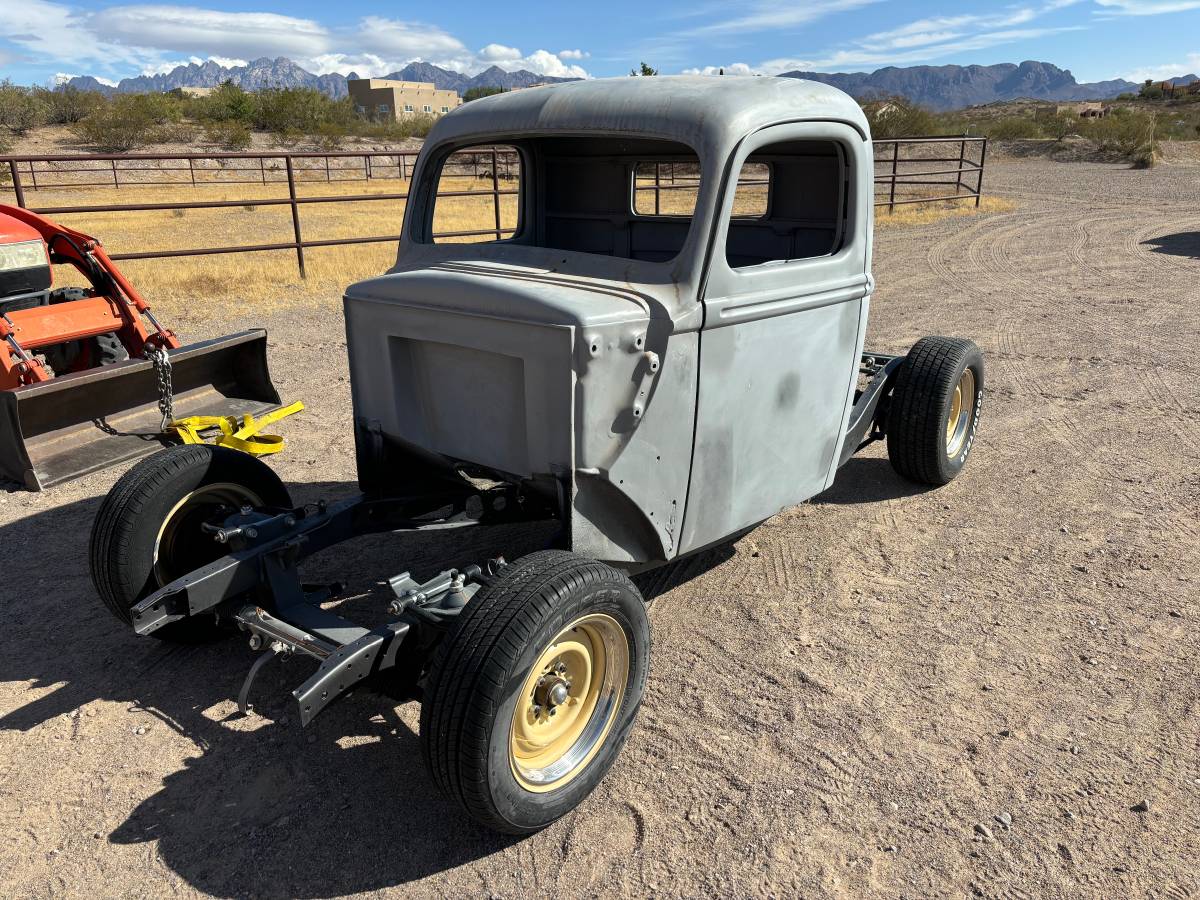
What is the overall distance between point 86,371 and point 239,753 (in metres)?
3.37

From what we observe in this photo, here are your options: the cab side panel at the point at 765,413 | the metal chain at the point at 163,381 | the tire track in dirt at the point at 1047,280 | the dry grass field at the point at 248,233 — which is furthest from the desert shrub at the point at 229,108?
the cab side panel at the point at 765,413

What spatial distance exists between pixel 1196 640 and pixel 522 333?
297cm

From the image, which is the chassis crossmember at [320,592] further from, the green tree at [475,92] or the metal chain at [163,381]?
the metal chain at [163,381]

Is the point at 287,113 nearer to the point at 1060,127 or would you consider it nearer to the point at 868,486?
the point at 1060,127

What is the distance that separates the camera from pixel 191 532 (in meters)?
3.55

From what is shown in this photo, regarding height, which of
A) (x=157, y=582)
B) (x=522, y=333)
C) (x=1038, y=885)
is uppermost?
(x=522, y=333)

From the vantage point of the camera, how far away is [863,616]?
3869 millimetres

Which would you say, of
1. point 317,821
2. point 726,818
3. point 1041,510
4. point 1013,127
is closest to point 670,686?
point 726,818

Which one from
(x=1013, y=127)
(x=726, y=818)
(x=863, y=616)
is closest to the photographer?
(x=726, y=818)

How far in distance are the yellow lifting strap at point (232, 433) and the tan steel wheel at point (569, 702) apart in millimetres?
3420

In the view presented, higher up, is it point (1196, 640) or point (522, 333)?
point (522, 333)

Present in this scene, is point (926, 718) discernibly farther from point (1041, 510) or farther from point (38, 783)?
point (38, 783)

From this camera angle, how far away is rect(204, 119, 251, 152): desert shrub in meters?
35.3

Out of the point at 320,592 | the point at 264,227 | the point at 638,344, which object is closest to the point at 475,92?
the point at 264,227
